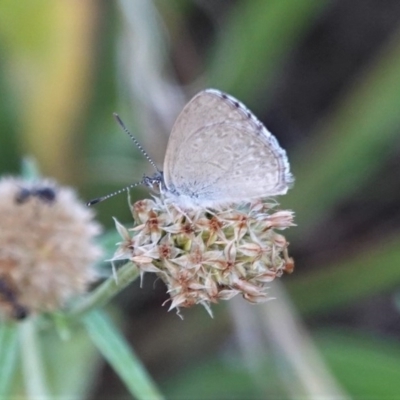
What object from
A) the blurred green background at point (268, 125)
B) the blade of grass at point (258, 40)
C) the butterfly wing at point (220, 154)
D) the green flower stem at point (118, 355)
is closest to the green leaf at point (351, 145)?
the blurred green background at point (268, 125)

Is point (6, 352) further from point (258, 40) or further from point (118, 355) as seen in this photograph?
point (258, 40)

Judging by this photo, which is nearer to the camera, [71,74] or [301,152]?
[71,74]

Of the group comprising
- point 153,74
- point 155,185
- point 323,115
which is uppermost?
point 153,74

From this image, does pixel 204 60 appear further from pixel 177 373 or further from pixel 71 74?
pixel 177 373

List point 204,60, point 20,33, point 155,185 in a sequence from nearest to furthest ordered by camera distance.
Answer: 1. point 155,185
2. point 20,33
3. point 204,60

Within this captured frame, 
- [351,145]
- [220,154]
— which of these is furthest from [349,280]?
[220,154]

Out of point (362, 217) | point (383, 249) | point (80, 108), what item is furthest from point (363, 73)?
point (80, 108)

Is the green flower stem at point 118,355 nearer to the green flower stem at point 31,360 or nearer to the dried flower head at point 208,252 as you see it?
the green flower stem at point 31,360
